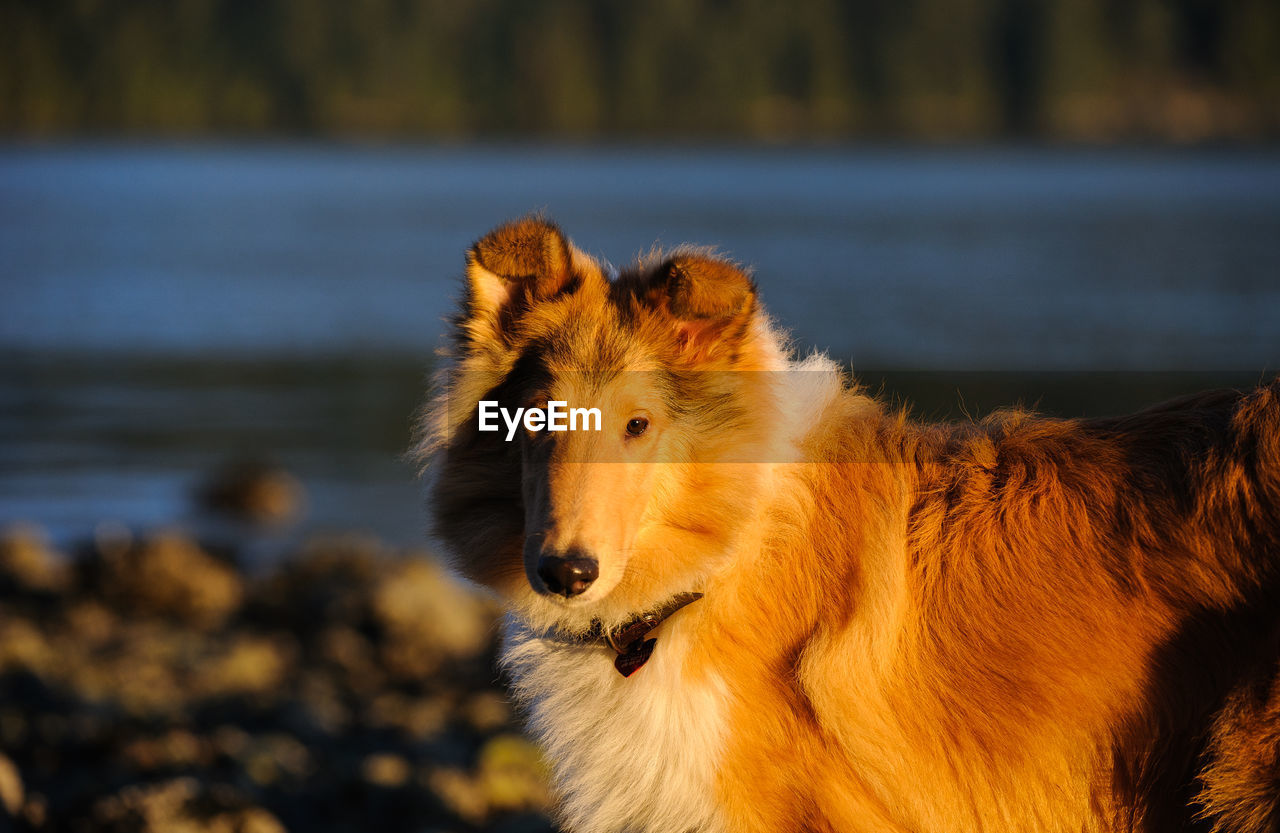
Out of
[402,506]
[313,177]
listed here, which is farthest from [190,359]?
[313,177]

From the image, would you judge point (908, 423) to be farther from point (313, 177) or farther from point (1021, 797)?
point (313, 177)

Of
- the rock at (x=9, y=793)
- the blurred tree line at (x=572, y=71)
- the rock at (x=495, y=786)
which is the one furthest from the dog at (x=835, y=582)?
the blurred tree line at (x=572, y=71)

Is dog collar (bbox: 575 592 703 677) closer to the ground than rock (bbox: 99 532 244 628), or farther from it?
farther from it

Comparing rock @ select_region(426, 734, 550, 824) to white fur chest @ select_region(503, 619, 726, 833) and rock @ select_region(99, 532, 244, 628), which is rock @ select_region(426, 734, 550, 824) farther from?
rock @ select_region(99, 532, 244, 628)

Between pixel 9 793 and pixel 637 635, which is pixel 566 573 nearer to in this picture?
pixel 637 635

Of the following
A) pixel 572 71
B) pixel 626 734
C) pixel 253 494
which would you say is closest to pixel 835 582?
pixel 626 734

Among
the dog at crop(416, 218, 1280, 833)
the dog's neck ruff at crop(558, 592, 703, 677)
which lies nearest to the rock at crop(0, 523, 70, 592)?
the dog at crop(416, 218, 1280, 833)
